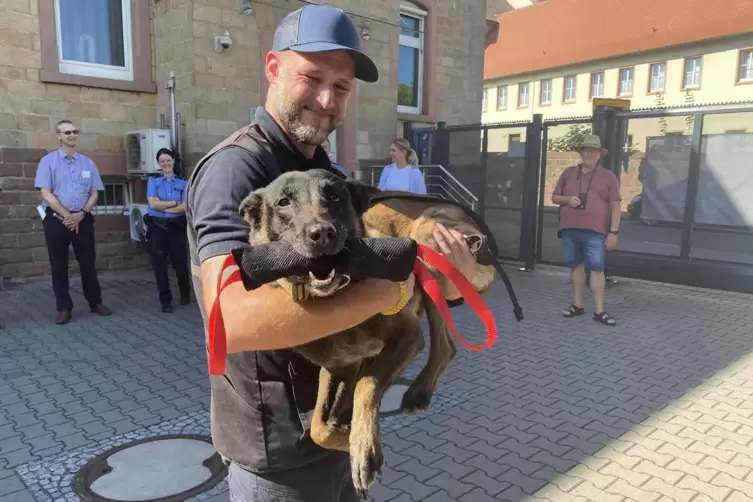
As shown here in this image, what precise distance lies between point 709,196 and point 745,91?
1219 inches

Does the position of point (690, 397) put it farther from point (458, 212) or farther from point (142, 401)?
point (142, 401)

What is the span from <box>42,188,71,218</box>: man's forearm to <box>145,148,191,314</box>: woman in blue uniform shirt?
3.36ft

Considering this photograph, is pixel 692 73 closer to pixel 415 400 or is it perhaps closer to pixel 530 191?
pixel 530 191

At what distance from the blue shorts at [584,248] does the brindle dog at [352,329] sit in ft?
19.2

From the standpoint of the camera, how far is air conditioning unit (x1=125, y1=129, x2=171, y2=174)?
8828 millimetres

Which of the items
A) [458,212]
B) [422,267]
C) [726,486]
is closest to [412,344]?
[422,267]

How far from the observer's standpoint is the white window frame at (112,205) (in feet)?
30.9

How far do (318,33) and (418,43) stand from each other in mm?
12828

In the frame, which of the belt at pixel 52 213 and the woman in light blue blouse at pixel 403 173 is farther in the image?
the woman in light blue blouse at pixel 403 173

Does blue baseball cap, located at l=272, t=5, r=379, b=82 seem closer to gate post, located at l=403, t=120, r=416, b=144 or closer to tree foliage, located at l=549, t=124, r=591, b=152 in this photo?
gate post, located at l=403, t=120, r=416, b=144

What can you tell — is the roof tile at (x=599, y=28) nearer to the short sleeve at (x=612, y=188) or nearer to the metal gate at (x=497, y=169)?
the metal gate at (x=497, y=169)

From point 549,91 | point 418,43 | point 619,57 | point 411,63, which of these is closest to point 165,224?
point 411,63

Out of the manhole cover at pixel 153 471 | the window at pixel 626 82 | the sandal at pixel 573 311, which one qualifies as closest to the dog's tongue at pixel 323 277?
the manhole cover at pixel 153 471

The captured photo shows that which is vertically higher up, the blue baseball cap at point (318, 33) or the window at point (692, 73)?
the window at point (692, 73)
